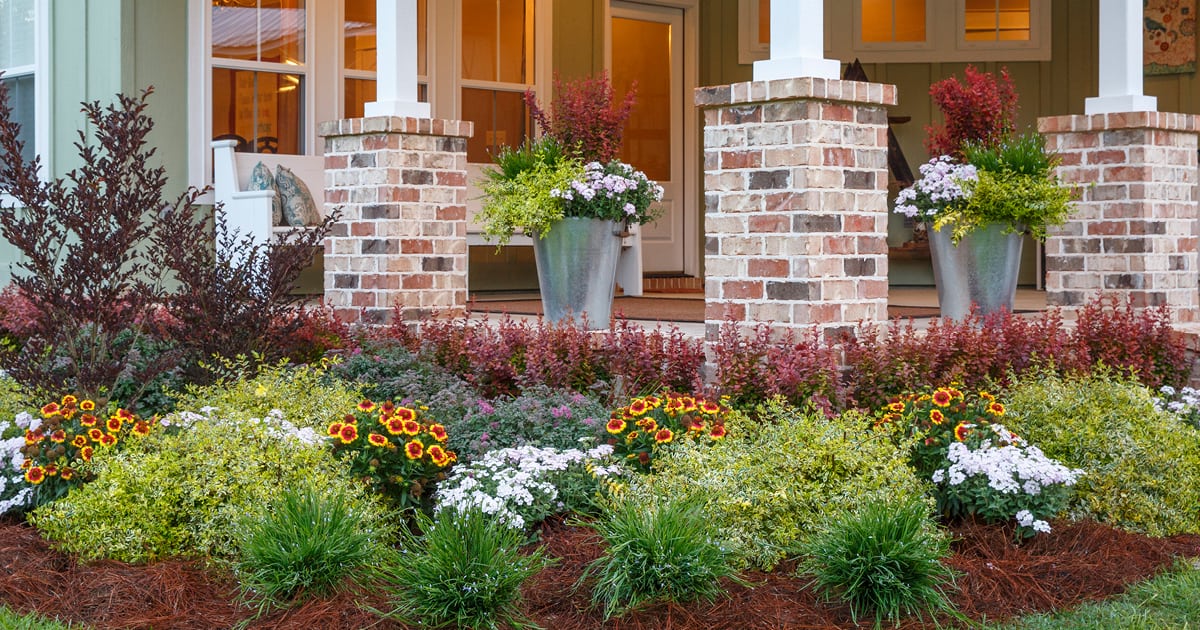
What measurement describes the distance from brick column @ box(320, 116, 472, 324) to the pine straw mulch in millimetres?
2724

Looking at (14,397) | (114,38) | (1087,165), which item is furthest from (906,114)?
(14,397)

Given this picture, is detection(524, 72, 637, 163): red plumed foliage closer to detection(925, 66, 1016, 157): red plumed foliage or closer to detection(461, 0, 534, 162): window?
detection(925, 66, 1016, 157): red plumed foliage

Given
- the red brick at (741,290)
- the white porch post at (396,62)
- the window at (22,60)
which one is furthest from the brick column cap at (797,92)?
the window at (22,60)

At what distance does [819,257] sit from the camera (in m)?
4.81

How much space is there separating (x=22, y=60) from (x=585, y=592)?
7672 mm

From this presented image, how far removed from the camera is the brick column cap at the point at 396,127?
6457 millimetres

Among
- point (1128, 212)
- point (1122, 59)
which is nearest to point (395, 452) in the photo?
point (1128, 212)

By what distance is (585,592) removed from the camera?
132 inches

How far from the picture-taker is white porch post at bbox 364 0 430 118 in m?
6.55

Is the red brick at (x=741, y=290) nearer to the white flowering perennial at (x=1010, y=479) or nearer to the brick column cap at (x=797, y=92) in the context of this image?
the brick column cap at (x=797, y=92)

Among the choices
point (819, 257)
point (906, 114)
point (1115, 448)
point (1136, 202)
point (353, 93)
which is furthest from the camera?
point (906, 114)

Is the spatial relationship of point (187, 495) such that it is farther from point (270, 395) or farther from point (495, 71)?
point (495, 71)

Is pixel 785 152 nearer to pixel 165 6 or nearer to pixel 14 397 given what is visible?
pixel 14 397

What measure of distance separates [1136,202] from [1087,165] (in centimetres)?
31
